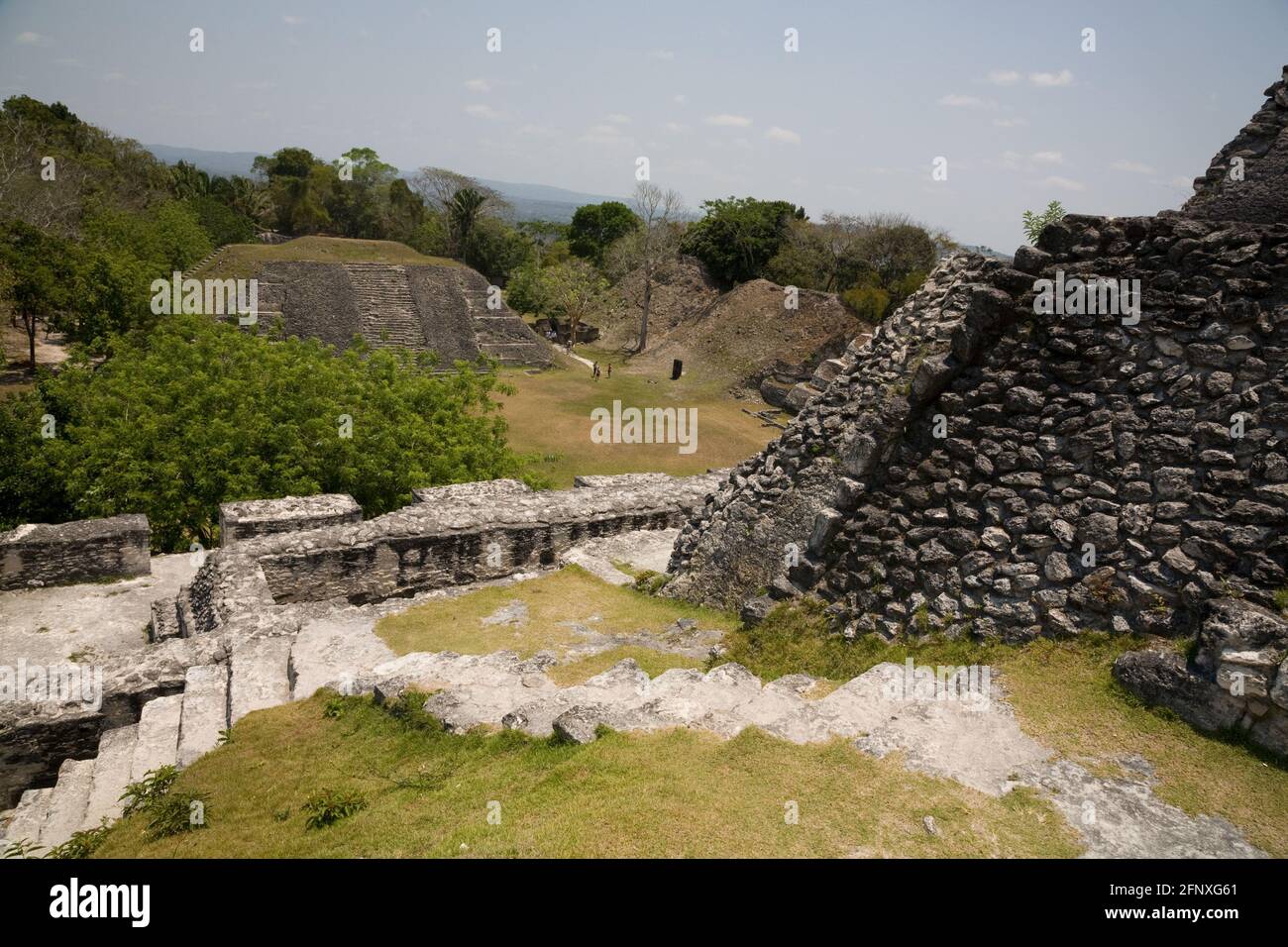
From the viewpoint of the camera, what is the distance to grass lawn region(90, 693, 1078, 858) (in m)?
5.03

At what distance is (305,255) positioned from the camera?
4925 centimetres

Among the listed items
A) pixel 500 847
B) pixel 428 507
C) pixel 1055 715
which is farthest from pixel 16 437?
pixel 1055 715

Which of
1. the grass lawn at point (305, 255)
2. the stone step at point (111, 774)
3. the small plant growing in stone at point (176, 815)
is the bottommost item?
the stone step at point (111, 774)

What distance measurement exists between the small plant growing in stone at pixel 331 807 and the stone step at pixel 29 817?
3.48m

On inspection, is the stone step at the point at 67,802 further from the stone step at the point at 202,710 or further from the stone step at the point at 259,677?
the stone step at the point at 259,677

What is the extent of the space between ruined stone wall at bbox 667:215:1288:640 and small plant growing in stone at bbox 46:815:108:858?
676 centimetres

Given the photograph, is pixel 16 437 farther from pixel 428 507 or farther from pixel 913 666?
pixel 913 666

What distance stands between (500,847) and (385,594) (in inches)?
337

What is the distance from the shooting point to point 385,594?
42.4 ft

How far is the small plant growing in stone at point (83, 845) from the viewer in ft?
21.0

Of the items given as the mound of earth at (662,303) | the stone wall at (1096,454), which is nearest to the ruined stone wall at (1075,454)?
the stone wall at (1096,454)

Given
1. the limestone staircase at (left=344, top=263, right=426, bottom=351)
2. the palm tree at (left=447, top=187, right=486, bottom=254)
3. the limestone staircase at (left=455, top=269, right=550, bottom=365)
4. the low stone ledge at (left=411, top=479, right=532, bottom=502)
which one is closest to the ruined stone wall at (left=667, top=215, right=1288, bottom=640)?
the low stone ledge at (left=411, top=479, right=532, bottom=502)

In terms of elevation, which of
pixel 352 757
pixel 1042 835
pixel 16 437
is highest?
pixel 16 437

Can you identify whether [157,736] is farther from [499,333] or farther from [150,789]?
[499,333]
